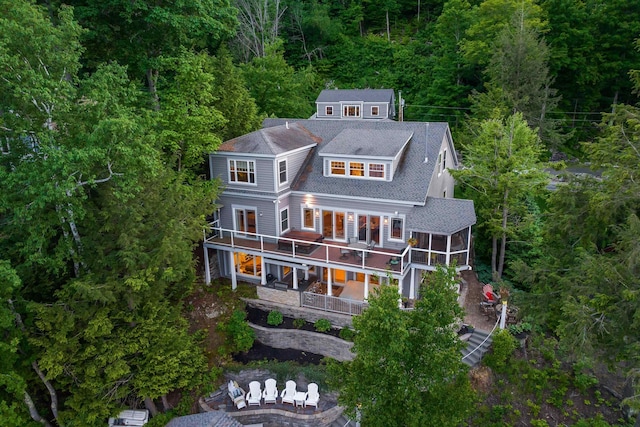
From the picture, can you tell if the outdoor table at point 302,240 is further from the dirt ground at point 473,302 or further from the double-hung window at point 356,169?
the dirt ground at point 473,302

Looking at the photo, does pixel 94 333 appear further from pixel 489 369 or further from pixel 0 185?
pixel 489 369

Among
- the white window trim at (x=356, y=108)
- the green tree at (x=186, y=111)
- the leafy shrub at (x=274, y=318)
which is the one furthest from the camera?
the white window trim at (x=356, y=108)

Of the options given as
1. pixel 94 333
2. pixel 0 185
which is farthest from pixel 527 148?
pixel 0 185

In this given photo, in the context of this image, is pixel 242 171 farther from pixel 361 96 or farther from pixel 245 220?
pixel 361 96

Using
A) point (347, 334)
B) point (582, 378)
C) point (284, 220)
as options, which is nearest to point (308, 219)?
point (284, 220)

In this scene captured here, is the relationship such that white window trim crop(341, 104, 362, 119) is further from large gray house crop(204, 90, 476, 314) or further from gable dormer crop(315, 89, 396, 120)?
large gray house crop(204, 90, 476, 314)

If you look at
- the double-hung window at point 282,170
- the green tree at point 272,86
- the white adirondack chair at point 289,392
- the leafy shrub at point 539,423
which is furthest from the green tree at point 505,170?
the green tree at point 272,86
